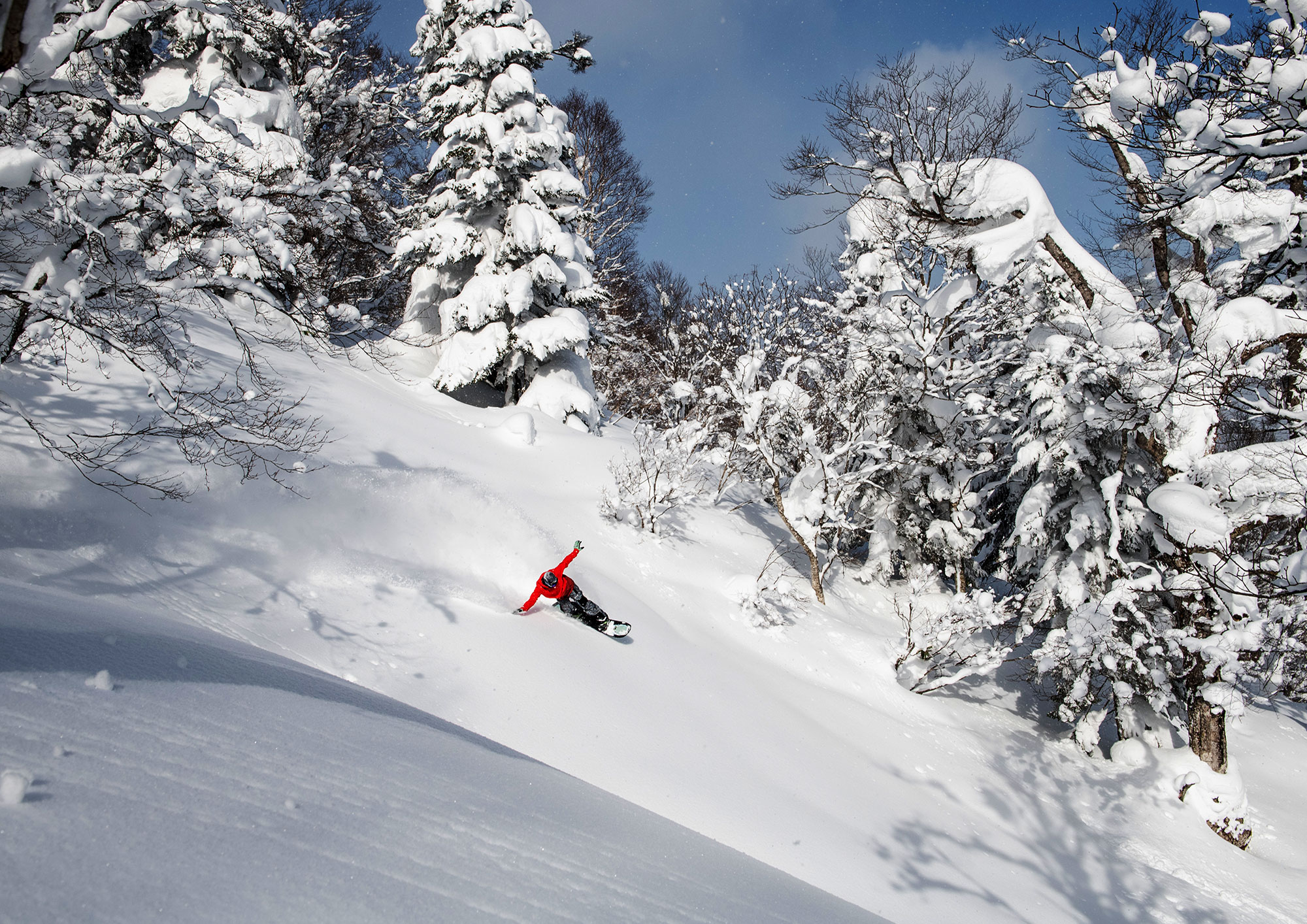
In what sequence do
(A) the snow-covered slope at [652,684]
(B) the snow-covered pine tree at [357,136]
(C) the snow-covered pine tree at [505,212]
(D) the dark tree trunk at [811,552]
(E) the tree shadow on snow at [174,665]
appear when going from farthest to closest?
(B) the snow-covered pine tree at [357,136] < (C) the snow-covered pine tree at [505,212] < (D) the dark tree trunk at [811,552] < (A) the snow-covered slope at [652,684] < (E) the tree shadow on snow at [174,665]

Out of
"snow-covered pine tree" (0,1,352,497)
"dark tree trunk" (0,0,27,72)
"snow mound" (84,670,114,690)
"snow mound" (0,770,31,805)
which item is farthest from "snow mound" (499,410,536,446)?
"snow mound" (0,770,31,805)

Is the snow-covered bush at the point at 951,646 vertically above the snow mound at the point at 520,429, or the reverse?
the snow mound at the point at 520,429

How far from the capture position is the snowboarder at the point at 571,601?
7.89 meters

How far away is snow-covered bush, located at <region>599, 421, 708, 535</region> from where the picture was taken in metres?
11.5

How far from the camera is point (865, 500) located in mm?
13969

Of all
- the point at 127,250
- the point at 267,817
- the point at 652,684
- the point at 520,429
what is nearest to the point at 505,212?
the point at 520,429

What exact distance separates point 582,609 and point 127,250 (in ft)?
19.4

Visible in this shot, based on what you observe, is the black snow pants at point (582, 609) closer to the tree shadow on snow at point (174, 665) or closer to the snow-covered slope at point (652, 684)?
the snow-covered slope at point (652, 684)

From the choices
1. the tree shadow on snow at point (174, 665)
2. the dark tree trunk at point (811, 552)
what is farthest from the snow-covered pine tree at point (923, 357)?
the tree shadow on snow at point (174, 665)

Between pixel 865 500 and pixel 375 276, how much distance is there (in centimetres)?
1393

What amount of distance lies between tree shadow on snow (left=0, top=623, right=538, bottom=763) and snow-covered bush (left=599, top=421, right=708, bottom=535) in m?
6.85

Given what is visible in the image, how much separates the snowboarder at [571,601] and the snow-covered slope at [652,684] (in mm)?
168

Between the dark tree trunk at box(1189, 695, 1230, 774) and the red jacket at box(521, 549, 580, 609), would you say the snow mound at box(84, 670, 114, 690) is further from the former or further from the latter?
the dark tree trunk at box(1189, 695, 1230, 774)

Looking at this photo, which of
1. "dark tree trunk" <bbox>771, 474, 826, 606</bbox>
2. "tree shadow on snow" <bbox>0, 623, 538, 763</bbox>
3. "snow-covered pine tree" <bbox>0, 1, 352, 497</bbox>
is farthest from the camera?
"dark tree trunk" <bbox>771, 474, 826, 606</bbox>
